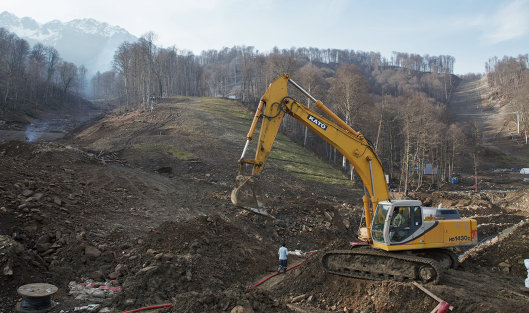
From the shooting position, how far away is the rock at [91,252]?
10586 mm

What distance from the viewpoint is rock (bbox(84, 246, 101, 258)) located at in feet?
34.7

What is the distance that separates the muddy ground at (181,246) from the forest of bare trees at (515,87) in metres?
52.6

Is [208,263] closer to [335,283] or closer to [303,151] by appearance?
[335,283]

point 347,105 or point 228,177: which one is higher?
point 347,105

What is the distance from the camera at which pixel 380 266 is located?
9891mm

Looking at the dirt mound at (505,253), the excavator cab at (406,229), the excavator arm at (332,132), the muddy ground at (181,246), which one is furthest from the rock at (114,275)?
the dirt mound at (505,253)

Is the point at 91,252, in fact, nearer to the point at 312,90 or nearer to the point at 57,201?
the point at 57,201

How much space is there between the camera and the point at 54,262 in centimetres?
991

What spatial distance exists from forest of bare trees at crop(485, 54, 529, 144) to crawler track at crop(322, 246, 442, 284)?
67.8m

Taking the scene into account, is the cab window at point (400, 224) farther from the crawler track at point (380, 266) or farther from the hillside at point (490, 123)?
the hillside at point (490, 123)

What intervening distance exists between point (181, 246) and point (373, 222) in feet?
19.4

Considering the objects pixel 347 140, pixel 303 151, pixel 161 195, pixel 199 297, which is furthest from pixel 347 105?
pixel 199 297

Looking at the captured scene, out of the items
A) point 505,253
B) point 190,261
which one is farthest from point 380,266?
point 505,253

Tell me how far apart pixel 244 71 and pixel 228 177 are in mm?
48546
